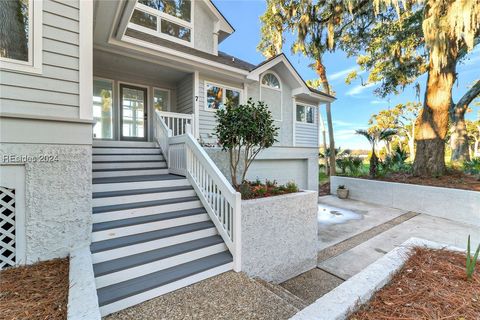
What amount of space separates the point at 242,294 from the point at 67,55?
3885mm

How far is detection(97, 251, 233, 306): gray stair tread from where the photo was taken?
2447 mm

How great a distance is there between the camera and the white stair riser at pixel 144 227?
309cm

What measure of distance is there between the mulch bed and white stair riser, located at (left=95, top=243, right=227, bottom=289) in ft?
27.4

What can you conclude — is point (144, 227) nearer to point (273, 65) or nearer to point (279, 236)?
point (279, 236)

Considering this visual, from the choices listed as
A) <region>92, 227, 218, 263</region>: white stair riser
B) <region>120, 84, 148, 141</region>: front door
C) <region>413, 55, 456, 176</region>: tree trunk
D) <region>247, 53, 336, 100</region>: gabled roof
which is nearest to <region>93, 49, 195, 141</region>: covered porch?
<region>120, 84, 148, 141</region>: front door

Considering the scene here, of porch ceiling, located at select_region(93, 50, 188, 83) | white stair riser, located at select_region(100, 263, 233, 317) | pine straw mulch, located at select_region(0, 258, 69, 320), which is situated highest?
porch ceiling, located at select_region(93, 50, 188, 83)

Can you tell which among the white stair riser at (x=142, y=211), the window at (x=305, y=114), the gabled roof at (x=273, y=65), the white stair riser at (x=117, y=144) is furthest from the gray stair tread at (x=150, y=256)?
the window at (x=305, y=114)

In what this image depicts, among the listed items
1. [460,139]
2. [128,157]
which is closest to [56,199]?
[128,157]

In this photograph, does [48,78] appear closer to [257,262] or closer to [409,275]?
[257,262]

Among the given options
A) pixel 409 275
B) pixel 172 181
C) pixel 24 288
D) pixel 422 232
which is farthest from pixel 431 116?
pixel 24 288

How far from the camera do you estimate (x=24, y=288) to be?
225cm

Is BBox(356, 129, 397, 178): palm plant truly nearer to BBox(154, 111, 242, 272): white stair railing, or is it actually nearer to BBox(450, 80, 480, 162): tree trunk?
BBox(450, 80, 480, 162): tree trunk

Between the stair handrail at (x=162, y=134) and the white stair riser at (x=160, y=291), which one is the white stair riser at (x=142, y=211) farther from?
the stair handrail at (x=162, y=134)

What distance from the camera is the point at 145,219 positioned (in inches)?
136
